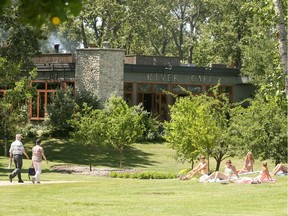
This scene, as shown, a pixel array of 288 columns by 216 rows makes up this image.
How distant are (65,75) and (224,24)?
19.8m

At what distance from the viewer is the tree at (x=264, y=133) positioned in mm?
29812

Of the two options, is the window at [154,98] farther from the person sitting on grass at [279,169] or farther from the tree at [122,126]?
the person sitting on grass at [279,169]

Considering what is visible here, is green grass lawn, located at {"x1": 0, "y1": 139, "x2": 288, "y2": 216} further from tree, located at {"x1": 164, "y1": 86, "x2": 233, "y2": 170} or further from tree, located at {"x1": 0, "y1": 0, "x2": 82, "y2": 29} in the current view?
tree, located at {"x1": 0, "y1": 0, "x2": 82, "y2": 29}

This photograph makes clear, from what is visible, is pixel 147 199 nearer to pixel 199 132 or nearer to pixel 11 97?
pixel 199 132

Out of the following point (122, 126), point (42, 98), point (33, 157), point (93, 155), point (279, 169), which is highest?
point (42, 98)

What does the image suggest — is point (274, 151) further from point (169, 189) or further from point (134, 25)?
point (134, 25)

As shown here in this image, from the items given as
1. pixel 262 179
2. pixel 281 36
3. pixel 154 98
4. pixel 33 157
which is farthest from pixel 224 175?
pixel 154 98

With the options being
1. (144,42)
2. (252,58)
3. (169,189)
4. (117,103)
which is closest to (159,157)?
(117,103)

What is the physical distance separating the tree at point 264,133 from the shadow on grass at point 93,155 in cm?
859

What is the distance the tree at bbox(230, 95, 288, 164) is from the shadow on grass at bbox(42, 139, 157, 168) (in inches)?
338

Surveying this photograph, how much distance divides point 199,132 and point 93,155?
13732mm

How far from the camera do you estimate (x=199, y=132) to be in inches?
1185

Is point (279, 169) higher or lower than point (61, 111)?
lower

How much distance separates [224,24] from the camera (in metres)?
65.1
